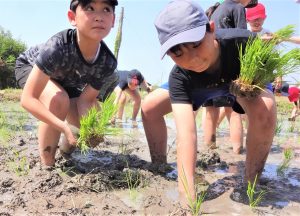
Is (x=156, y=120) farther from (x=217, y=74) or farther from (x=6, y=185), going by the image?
(x=6, y=185)

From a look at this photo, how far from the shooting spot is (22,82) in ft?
10.7

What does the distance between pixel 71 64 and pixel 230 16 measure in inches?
68.2

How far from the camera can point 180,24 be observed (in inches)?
77.7

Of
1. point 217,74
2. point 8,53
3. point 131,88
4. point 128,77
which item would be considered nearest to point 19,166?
point 217,74

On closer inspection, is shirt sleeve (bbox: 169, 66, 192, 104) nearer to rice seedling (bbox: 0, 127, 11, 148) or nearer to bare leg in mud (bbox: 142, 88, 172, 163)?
bare leg in mud (bbox: 142, 88, 172, 163)

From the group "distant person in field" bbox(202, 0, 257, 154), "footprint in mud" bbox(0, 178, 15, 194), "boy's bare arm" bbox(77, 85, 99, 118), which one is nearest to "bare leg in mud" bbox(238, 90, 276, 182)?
"distant person in field" bbox(202, 0, 257, 154)

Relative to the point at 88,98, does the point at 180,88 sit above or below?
above

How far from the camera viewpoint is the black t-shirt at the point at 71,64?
2.69 meters

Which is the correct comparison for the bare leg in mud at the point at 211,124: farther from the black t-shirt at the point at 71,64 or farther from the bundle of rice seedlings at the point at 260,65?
the bundle of rice seedlings at the point at 260,65

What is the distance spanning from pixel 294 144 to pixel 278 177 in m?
2.03

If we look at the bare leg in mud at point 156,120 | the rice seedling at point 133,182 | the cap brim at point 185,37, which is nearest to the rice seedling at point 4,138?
the bare leg in mud at point 156,120

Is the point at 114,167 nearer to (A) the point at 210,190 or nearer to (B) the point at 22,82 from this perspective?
(A) the point at 210,190

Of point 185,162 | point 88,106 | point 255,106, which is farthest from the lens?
point 88,106

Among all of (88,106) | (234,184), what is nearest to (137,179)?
(234,184)
